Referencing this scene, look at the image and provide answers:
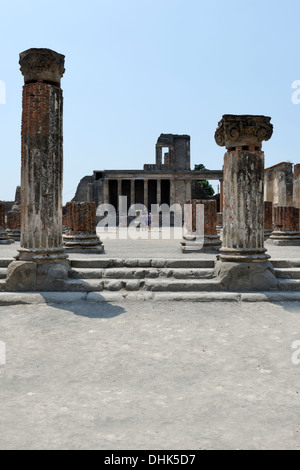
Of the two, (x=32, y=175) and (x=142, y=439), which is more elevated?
(x=32, y=175)

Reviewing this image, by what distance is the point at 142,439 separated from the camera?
2.17 metres

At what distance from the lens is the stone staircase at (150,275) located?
608 cm

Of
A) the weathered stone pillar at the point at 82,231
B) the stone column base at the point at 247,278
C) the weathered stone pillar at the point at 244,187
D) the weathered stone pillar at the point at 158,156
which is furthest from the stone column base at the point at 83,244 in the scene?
the weathered stone pillar at the point at 158,156

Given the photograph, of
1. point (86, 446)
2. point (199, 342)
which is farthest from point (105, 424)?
point (199, 342)

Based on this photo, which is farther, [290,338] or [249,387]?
[290,338]

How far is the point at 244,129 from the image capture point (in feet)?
21.2

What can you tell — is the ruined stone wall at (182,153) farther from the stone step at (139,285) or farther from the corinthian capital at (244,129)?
the stone step at (139,285)

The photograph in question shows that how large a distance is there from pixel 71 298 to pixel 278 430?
154 inches

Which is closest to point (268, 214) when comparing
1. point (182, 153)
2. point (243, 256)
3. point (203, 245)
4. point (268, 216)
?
point (268, 216)

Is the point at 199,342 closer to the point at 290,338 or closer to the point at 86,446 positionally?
the point at 290,338

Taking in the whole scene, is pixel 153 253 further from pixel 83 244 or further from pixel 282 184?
pixel 282 184

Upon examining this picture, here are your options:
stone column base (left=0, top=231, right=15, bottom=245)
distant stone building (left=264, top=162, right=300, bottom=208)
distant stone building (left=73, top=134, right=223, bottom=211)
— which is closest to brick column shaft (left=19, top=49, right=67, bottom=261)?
stone column base (left=0, top=231, right=15, bottom=245)

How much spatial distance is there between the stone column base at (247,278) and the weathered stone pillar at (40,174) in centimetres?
266

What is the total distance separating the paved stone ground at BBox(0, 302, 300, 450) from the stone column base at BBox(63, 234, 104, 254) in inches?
176
